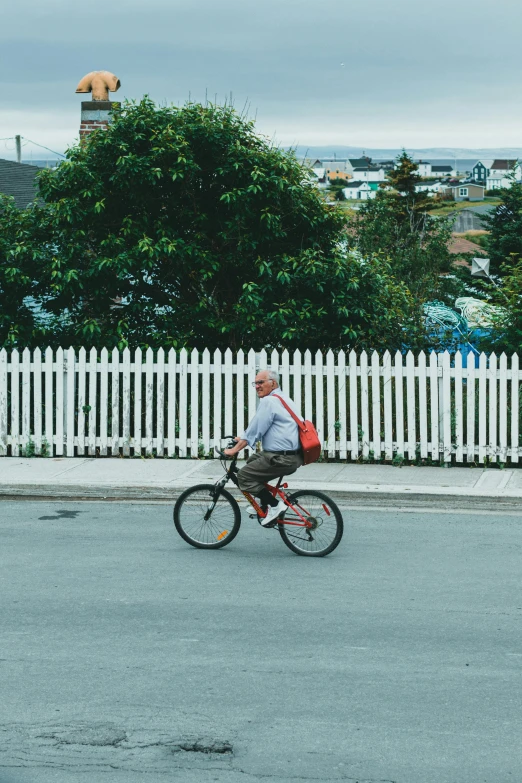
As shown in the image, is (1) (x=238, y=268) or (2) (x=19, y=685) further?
(1) (x=238, y=268)

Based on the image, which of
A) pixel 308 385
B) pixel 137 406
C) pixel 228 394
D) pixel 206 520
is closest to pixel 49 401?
pixel 137 406

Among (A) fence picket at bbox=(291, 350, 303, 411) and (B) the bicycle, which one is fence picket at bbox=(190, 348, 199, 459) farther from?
(B) the bicycle

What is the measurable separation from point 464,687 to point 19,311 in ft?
36.1

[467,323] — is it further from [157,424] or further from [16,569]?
[16,569]

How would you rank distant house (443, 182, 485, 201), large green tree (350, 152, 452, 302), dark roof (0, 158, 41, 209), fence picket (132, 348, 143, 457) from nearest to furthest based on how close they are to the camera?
fence picket (132, 348, 143, 457) → dark roof (0, 158, 41, 209) → large green tree (350, 152, 452, 302) → distant house (443, 182, 485, 201)

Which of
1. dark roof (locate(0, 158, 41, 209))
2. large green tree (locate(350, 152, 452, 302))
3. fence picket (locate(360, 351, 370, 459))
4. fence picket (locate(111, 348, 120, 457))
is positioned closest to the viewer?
fence picket (locate(360, 351, 370, 459))

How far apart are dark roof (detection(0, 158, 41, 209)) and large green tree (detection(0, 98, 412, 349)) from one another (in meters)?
8.10

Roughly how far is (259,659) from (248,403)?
25.3ft

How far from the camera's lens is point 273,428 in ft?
29.9

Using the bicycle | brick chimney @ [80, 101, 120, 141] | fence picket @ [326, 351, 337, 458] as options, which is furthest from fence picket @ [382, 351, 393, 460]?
brick chimney @ [80, 101, 120, 141]

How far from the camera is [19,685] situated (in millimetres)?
5891

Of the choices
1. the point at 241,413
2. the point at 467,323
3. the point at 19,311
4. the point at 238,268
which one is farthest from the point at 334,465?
the point at 467,323

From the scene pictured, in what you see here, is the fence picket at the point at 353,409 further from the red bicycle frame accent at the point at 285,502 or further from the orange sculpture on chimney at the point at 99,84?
the orange sculpture on chimney at the point at 99,84

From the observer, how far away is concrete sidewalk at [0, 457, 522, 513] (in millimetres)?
11648
